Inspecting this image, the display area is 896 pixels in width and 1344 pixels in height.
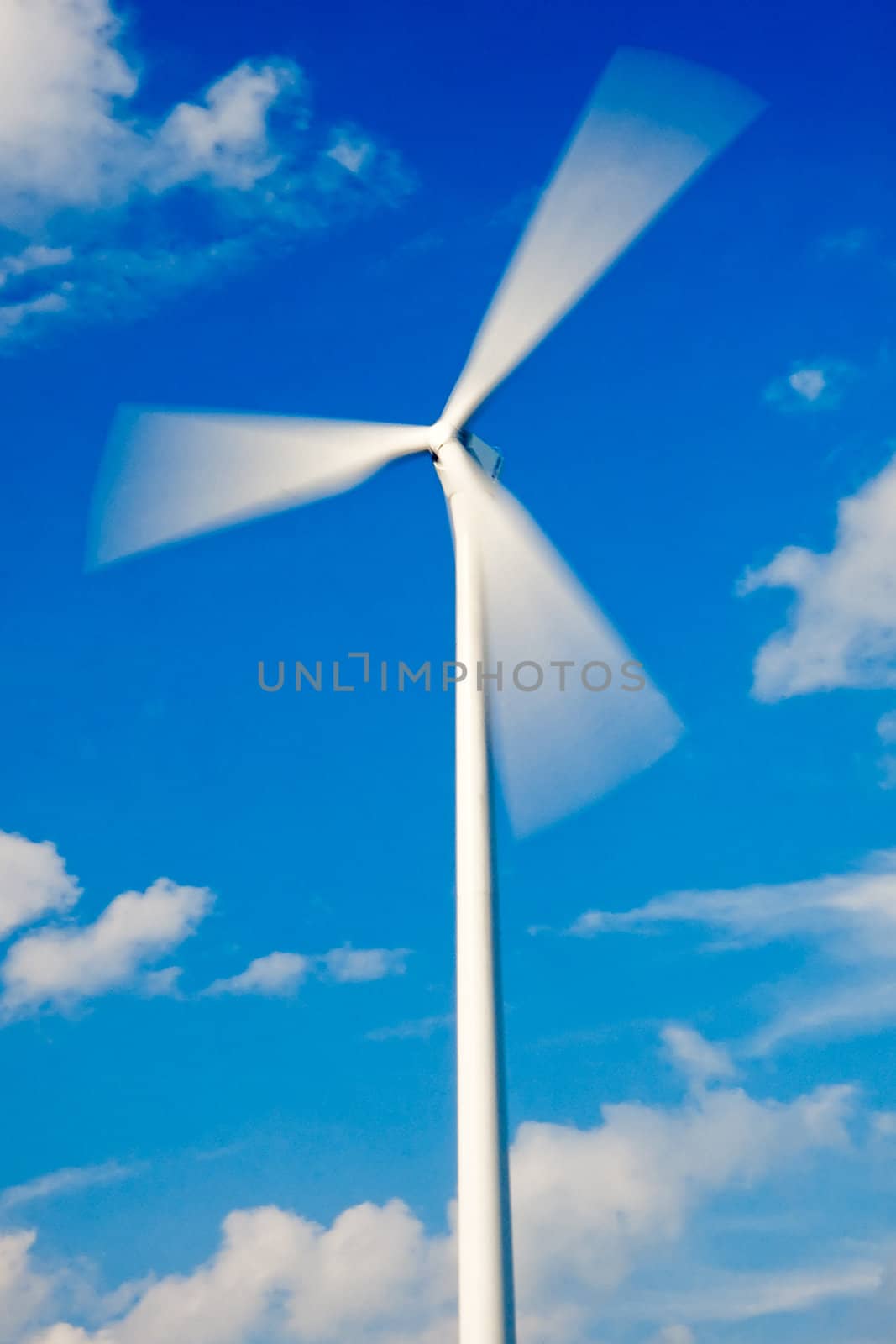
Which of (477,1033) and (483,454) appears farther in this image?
(483,454)

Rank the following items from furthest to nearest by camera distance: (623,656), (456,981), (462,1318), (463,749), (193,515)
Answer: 1. (193,515)
2. (623,656)
3. (463,749)
4. (456,981)
5. (462,1318)

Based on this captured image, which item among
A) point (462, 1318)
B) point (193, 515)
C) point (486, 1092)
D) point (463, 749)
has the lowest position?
point (462, 1318)

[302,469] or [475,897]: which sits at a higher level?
[302,469]

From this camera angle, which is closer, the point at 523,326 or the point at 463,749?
the point at 463,749

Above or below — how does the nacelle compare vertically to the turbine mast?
above

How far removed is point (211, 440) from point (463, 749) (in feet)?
20.9

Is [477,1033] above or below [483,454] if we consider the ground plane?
below

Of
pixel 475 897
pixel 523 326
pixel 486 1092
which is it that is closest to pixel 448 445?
pixel 523 326

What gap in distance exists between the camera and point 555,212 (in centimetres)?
1920

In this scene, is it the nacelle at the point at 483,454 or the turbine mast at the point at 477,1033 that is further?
the nacelle at the point at 483,454

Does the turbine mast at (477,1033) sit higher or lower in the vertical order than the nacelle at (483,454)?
lower

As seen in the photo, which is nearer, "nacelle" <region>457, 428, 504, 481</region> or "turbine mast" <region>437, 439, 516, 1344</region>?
"turbine mast" <region>437, 439, 516, 1344</region>

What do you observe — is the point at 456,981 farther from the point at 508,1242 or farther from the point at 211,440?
the point at 211,440

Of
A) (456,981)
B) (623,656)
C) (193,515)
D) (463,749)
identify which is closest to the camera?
(456,981)
